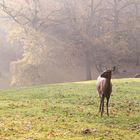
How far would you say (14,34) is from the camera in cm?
6062

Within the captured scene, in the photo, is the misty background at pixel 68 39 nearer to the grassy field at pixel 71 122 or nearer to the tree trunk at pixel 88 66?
the tree trunk at pixel 88 66

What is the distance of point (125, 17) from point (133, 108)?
166 ft

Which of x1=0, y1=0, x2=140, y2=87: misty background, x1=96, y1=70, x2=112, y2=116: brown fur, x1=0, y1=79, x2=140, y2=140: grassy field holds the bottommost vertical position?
x1=0, y1=79, x2=140, y2=140: grassy field

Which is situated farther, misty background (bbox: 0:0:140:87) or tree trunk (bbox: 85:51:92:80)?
tree trunk (bbox: 85:51:92:80)

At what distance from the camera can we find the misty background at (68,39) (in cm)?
5884

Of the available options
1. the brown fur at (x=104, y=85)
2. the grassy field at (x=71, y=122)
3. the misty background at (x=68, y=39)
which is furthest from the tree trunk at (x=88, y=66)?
the brown fur at (x=104, y=85)

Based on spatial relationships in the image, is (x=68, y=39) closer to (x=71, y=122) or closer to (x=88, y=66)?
(x=88, y=66)

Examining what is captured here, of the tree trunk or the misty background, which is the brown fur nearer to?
the misty background

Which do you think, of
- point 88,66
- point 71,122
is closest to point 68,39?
point 88,66

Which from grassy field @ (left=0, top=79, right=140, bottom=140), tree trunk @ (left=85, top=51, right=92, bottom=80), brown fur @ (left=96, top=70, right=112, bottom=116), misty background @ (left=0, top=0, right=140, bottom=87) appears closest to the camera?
grassy field @ (left=0, top=79, right=140, bottom=140)

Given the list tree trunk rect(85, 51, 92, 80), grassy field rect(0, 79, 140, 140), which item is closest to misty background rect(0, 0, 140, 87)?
tree trunk rect(85, 51, 92, 80)

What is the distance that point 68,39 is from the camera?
63781 millimetres

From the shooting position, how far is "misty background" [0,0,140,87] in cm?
5884

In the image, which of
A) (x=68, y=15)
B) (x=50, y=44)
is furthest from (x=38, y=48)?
(x=68, y=15)
